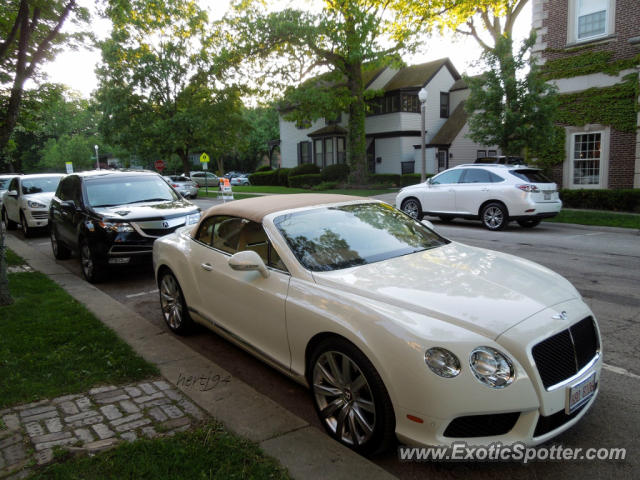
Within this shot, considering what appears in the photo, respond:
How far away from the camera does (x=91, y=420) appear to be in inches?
132

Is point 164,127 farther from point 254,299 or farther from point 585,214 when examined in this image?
point 254,299

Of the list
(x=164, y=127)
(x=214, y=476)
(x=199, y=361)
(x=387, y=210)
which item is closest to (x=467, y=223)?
(x=387, y=210)

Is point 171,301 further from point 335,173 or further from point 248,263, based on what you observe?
point 335,173

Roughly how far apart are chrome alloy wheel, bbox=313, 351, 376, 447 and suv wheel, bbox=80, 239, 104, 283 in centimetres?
566

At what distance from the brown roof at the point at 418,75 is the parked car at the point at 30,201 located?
27.9m

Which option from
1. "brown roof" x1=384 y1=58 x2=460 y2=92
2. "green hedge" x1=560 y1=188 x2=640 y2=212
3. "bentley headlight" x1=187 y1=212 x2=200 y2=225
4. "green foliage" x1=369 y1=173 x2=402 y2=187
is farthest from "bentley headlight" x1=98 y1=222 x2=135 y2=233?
"brown roof" x1=384 y1=58 x2=460 y2=92

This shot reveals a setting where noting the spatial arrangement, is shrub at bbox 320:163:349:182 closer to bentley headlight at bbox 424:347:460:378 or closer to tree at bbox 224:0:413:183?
tree at bbox 224:0:413:183

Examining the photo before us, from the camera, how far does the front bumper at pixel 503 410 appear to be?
2.52 meters

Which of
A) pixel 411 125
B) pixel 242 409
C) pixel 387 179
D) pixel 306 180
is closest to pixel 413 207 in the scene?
pixel 242 409

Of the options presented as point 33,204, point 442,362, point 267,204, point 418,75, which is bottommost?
point 442,362

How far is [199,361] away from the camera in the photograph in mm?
4473

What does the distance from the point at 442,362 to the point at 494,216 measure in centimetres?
1120

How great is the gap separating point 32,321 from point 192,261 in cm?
226

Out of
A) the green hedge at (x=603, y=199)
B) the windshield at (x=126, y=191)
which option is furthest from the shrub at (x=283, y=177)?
the windshield at (x=126, y=191)
